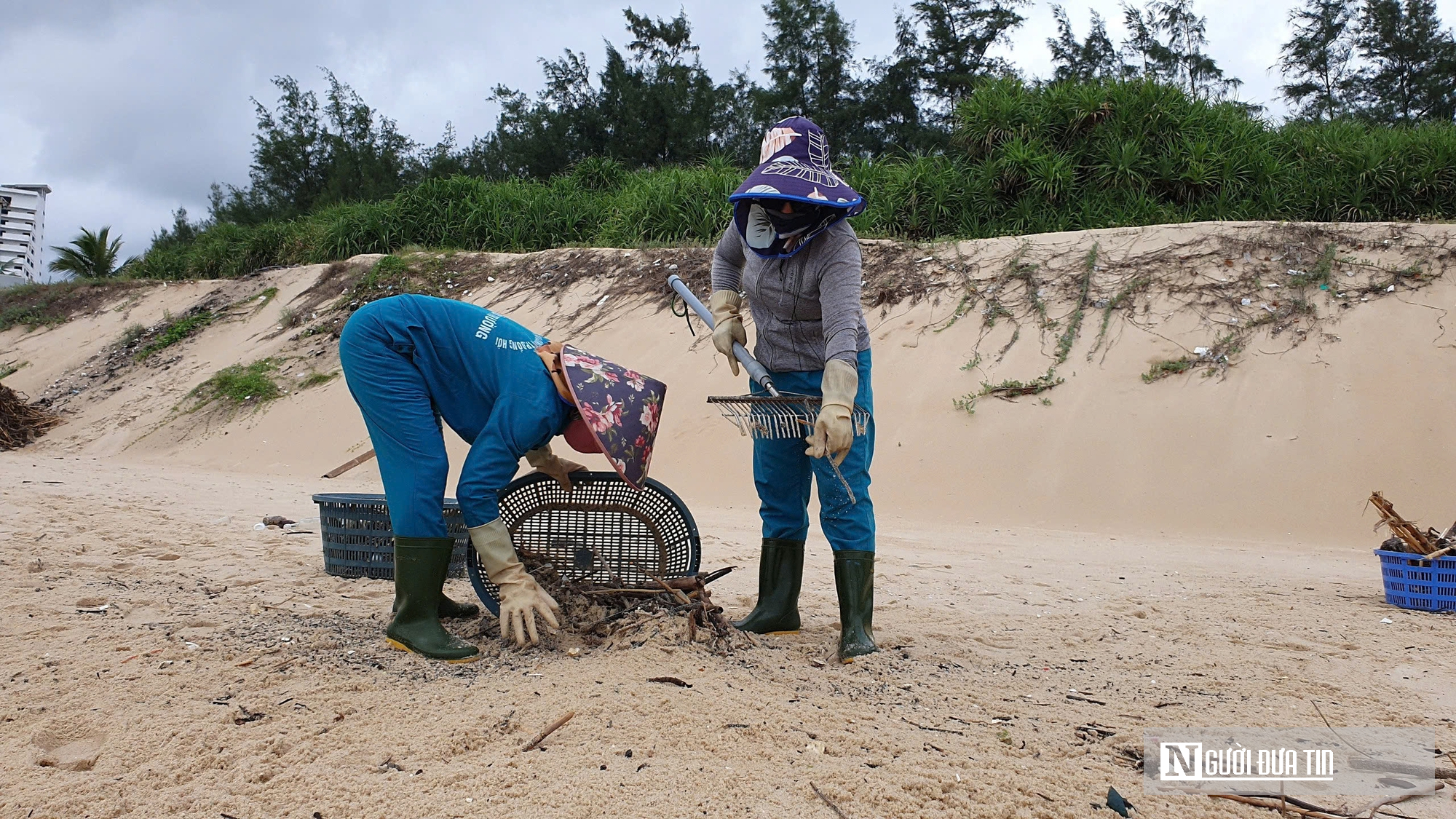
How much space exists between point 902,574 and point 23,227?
18859 mm

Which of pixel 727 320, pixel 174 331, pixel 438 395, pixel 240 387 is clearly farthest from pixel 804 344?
pixel 174 331

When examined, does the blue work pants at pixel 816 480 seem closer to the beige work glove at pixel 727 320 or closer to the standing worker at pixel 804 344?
the standing worker at pixel 804 344

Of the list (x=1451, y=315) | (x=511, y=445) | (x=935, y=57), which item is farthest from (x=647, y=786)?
(x=935, y=57)

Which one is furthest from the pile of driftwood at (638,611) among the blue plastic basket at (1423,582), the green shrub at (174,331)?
the green shrub at (174,331)

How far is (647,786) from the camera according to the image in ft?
6.14

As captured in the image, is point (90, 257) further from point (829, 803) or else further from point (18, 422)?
point (829, 803)

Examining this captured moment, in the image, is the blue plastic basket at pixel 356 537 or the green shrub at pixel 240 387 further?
the green shrub at pixel 240 387

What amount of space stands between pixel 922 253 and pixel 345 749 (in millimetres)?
7654

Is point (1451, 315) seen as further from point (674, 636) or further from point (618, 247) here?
point (618, 247)

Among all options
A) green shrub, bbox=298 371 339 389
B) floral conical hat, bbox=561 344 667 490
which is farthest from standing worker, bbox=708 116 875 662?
green shrub, bbox=298 371 339 389

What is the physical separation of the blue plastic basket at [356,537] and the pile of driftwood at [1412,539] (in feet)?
12.0

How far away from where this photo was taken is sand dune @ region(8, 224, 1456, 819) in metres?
1.96

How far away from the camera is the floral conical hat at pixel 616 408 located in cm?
256

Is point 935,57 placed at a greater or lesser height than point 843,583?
greater
